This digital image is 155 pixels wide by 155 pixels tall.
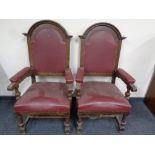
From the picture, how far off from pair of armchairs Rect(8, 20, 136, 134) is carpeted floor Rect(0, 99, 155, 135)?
101mm

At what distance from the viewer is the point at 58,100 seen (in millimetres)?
1475

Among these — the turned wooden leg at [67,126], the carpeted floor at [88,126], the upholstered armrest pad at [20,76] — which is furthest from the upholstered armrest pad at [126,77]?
the upholstered armrest pad at [20,76]

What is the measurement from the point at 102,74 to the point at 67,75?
1.57ft

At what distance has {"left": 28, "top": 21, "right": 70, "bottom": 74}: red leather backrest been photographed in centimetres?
168

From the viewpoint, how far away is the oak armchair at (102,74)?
4.87ft

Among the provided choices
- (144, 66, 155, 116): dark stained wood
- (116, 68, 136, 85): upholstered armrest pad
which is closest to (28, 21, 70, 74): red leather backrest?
(116, 68, 136, 85): upholstered armrest pad

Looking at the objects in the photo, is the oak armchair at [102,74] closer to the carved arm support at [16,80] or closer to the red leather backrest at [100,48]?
the red leather backrest at [100,48]

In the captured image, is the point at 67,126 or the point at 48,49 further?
the point at 48,49

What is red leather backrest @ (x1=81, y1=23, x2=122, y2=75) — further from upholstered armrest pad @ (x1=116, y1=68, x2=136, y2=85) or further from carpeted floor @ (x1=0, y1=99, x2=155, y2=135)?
carpeted floor @ (x1=0, y1=99, x2=155, y2=135)

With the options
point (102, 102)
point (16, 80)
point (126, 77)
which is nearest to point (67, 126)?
point (102, 102)

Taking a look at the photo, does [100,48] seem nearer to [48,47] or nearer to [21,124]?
[48,47]

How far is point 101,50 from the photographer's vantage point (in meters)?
1.76
